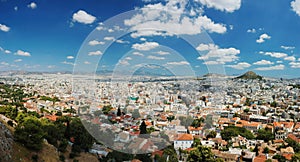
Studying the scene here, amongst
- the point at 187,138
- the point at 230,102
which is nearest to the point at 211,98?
the point at 230,102

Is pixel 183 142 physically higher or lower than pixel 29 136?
lower

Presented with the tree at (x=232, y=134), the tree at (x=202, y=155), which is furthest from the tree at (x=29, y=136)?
the tree at (x=232, y=134)

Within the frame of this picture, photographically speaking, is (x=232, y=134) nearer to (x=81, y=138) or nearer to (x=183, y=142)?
(x=183, y=142)

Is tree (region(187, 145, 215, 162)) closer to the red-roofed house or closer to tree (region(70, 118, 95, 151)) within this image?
the red-roofed house

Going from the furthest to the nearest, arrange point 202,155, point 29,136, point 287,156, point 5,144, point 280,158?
point 287,156, point 280,158, point 202,155, point 29,136, point 5,144

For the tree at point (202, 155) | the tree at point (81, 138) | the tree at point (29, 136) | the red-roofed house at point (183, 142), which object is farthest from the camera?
the red-roofed house at point (183, 142)

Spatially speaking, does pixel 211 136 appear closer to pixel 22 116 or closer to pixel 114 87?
pixel 22 116

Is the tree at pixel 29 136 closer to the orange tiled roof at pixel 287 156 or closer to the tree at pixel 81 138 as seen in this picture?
the tree at pixel 81 138

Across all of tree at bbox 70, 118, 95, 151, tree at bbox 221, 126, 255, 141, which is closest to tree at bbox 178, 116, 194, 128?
tree at bbox 221, 126, 255, 141

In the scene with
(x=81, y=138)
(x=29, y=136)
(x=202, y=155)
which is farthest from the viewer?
(x=81, y=138)

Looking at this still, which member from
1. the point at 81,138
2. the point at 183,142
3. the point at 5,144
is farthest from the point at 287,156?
the point at 5,144

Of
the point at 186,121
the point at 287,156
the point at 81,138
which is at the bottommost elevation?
the point at 287,156
